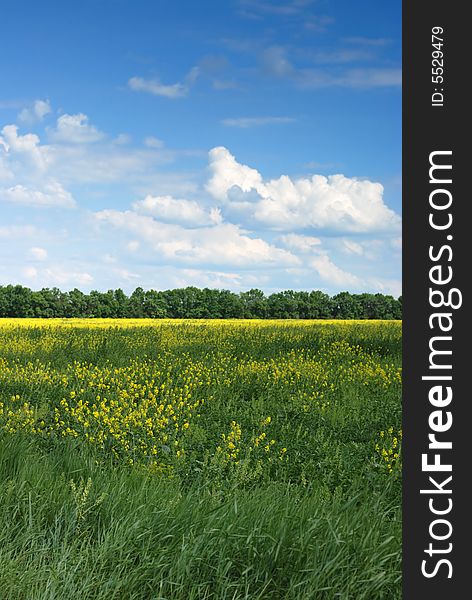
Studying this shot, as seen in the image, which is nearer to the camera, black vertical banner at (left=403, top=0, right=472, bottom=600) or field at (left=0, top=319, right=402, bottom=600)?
black vertical banner at (left=403, top=0, right=472, bottom=600)

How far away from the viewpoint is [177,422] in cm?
777

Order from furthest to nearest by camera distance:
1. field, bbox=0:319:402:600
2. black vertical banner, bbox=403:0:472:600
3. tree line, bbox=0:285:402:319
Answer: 1. tree line, bbox=0:285:402:319
2. field, bbox=0:319:402:600
3. black vertical banner, bbox=403:0:472:600

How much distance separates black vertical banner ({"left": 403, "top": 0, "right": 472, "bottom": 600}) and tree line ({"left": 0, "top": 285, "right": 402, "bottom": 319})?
56472mm

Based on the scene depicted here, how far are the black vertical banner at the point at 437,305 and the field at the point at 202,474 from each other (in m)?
0.65

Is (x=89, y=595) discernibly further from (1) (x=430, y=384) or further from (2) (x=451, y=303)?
(2) (x=451, y=303)

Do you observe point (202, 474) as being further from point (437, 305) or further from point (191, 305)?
point (191, 305)

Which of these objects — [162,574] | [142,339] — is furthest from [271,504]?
[142,339]

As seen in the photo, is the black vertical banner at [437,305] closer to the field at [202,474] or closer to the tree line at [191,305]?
the field at [202,474]

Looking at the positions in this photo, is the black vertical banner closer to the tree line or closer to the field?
the field

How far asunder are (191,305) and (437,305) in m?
60.0

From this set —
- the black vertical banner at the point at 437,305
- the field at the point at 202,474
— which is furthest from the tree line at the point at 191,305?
the black vertical banner at the point at 437,305

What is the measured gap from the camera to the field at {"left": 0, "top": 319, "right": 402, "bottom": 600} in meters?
3.15

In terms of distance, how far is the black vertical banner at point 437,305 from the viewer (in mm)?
2525

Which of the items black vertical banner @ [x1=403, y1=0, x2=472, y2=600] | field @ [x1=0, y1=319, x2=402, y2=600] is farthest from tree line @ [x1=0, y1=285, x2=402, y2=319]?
black vertical banner @ [x1=403, y1=0, x2=472, y2=600]
